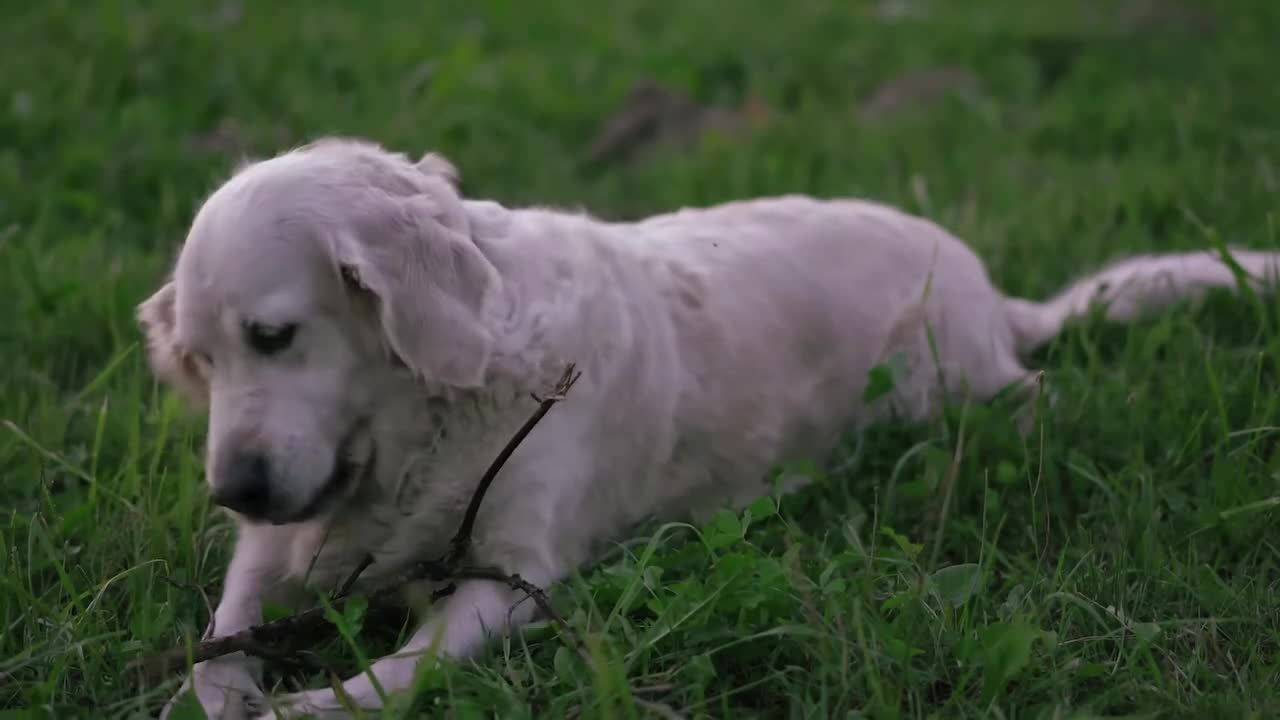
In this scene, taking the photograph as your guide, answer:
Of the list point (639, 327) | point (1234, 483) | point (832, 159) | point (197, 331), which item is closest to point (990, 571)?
point (1234, 483)

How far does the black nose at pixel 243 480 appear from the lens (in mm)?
2189

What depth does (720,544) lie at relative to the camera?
2314 mm

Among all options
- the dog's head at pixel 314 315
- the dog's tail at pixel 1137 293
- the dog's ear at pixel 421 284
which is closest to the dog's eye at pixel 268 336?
the dog's head at pixel 314 315

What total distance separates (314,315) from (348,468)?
1.09 feet

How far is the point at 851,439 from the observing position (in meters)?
3.24

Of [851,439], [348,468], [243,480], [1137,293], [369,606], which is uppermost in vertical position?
[243,480]

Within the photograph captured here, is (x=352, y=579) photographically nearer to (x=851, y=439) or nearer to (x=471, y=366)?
(x=471, y=366)

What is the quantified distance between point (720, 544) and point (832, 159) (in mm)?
3207

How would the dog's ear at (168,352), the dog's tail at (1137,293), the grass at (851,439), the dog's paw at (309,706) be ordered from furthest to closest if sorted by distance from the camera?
the dog's tail at (1137,293), the dog's ear at (168,352), the grass at (851,439), the dog's paw at (309,706)

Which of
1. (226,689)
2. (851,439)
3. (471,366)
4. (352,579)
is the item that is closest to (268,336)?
(471,366)

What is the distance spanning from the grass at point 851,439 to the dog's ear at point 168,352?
0.20 m

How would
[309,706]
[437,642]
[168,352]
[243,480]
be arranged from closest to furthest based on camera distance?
[437,642] < [309,706] < [243,480] < [168,352]

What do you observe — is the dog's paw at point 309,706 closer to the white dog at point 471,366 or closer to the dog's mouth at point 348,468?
the white dog at point 471,366

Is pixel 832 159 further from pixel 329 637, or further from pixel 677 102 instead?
pixel 329 637
